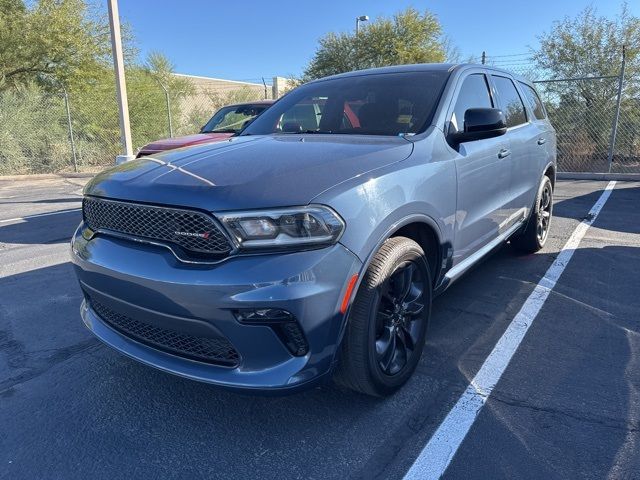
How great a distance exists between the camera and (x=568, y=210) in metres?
7.56

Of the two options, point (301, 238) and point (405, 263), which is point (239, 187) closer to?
point (301, 238)

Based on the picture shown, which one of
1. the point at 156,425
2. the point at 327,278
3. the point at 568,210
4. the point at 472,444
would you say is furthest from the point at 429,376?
the point at 568,210

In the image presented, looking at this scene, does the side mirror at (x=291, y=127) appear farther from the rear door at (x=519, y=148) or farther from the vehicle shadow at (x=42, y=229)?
the vehicle shadow at (x=42, y=229)

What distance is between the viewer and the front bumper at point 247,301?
1.96 m

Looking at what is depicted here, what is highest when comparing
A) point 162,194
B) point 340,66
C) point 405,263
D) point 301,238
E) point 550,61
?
point 340,66

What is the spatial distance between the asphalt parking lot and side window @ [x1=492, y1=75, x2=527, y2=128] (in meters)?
1.58

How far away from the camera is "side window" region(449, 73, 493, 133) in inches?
128

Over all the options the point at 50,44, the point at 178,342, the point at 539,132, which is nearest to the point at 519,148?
the point at 539,132

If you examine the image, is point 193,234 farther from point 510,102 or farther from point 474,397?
point 510,102

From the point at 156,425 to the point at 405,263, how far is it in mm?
1519

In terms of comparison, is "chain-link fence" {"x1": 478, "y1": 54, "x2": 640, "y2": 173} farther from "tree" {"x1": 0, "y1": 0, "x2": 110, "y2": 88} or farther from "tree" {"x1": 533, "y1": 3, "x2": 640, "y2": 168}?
"tree" {"x1": 0, "y1": 0, "x2": 110, "y2": 88}

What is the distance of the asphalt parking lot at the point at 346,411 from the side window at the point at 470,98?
4.67ft

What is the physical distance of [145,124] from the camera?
17172 mm

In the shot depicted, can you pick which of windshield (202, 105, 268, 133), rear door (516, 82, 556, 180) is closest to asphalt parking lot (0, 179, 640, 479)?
rear door (516, 82, 556, 180)
